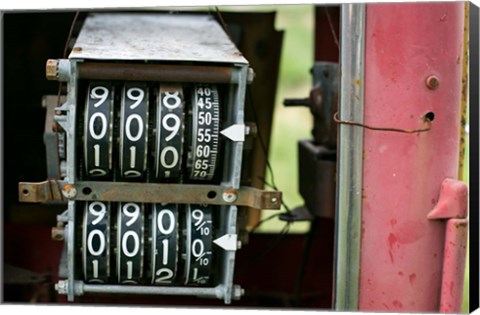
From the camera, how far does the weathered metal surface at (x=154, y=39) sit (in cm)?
197

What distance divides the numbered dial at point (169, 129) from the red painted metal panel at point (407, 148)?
0.44 m

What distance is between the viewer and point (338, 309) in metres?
2.11

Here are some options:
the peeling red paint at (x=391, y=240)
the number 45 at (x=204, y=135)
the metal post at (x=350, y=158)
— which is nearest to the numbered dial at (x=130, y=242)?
the number 45 at (x=204, y=135)

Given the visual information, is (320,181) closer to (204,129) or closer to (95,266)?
(204,129)

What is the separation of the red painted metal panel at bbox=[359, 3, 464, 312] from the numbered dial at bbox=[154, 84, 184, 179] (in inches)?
17.2

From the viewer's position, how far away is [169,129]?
1951 mm

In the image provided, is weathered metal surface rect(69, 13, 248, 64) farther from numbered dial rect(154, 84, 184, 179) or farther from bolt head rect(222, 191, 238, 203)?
bolt head rect(222, 191, 238, 203)

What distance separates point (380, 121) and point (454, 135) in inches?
7.3

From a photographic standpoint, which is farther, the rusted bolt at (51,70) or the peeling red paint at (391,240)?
the peeling red paint at (391,240)

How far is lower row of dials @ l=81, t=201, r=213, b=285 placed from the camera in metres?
1.99

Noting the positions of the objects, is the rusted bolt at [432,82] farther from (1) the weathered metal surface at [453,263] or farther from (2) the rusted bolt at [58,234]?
(2) the rusted bolt at [58,234]

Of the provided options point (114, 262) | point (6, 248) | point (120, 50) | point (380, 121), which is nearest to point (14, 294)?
point (6, 248)

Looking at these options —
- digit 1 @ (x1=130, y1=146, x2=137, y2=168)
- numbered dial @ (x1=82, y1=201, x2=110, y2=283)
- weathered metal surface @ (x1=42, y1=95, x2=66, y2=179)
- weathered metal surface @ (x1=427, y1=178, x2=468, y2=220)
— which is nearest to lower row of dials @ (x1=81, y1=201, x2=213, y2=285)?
numbered dial @ (x1=82, y1=201, x2=110, y2=283)

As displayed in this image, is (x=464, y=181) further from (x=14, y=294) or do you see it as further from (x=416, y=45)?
(x=14, y=294)
